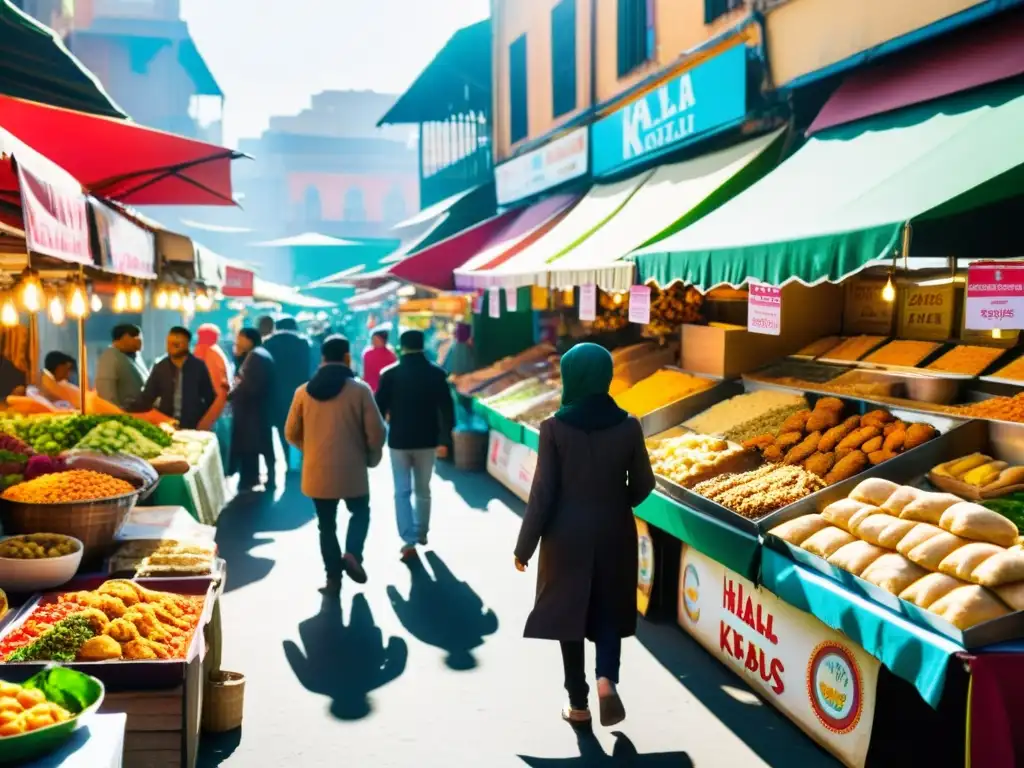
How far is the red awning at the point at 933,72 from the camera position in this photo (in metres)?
5.96

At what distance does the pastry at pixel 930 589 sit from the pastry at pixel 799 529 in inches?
38.1

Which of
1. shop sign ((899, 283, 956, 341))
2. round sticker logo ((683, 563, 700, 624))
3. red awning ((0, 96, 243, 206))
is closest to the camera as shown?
round sticker logo ((683, 563, 700, 624))

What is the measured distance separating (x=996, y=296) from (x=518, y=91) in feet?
43.9

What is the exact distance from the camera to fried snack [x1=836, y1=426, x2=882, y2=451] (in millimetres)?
6414

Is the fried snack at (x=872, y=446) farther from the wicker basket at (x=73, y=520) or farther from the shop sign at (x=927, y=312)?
the wicker basket at (x=73, y=520)

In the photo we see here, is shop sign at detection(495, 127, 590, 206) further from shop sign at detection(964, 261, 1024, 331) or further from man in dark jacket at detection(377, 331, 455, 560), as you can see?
shop sign at detection(964, 261, 1024, 331)

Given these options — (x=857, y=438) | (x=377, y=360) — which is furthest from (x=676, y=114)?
(x=377, y=360)

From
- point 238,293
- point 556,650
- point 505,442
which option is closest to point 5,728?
point 556,650

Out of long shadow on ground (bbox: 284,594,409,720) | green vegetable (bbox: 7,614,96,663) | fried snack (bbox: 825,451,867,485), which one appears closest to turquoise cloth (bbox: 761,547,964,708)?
fried snack (bbox: 825,451,867,485)

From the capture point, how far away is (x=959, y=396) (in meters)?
6.64

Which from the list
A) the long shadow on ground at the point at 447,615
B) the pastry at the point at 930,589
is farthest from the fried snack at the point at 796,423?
the pastry at the point at 930,589

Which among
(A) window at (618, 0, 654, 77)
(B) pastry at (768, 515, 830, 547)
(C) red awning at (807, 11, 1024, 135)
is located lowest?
(B) pastry at (768, 515, 830, 547)

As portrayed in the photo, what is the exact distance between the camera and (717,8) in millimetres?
9820

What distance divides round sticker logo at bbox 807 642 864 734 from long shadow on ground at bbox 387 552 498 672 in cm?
214
